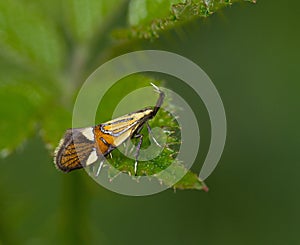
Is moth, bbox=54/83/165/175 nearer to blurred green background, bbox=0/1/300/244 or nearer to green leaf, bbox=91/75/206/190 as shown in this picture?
green leaf, bbox=91/75/206/190

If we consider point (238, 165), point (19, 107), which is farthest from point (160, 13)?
point (238, 165)

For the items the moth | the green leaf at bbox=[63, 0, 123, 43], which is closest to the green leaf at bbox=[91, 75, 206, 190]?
the moth

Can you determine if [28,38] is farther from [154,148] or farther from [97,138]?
[154,148]

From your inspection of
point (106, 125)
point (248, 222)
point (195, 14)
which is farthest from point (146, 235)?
point (195, 14)

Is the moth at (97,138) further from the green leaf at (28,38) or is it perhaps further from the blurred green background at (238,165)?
the blurred green background at (238,165)

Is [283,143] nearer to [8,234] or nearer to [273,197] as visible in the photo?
[273,197]
